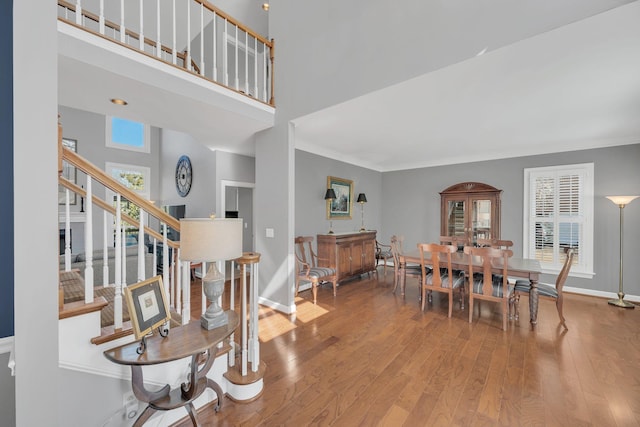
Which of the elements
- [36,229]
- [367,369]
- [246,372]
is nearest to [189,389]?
[246,372]

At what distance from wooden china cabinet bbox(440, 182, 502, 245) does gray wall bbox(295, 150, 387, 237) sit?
180cm

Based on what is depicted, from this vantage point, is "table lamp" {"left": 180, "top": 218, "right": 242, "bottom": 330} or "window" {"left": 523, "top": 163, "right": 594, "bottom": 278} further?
"window" {"left": 523, "top": 163, "right": 594, "bottom": 278}

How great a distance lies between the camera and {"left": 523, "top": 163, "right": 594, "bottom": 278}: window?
4.32m

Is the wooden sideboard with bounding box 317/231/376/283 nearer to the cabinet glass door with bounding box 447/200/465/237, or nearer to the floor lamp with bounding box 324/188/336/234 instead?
the floor lamp with bounding box 324/188/336/234

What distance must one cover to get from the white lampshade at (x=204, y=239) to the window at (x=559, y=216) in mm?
5607

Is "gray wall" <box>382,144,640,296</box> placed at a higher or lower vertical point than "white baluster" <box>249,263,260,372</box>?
higher

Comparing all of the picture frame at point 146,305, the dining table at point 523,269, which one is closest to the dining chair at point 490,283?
the dining table at point 523,269

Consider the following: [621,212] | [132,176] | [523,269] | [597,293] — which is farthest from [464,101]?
[132,176]

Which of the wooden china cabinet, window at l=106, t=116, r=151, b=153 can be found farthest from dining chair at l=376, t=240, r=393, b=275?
window at l=106, t=116, r=151, b=153

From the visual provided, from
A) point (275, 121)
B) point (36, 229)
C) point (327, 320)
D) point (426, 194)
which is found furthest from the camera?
point (426, 194)

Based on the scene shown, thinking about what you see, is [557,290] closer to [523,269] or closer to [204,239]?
[523,269]

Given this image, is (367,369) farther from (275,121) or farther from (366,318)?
(275,121)

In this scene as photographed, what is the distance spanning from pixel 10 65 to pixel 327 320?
3310mm

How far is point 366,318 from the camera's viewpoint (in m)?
3.29
